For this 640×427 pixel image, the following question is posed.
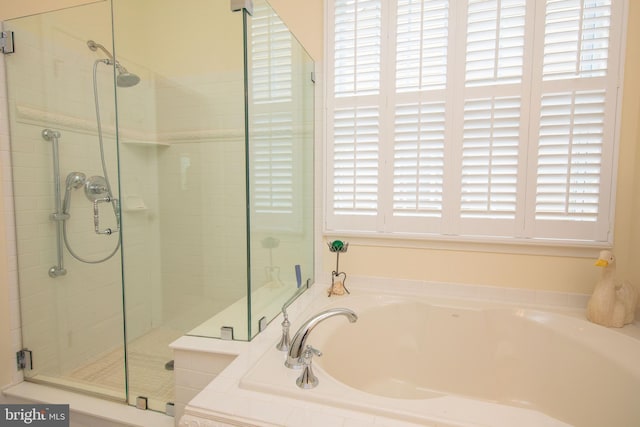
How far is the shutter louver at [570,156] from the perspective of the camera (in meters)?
1.58

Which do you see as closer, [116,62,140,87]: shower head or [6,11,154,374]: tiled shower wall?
[6,11,154,374]: tiled shower wall

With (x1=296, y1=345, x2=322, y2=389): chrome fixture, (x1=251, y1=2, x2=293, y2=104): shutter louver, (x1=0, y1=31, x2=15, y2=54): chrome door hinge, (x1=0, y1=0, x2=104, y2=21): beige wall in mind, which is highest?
(x1=0, y1=0, x2=104, y2=21): beige wall

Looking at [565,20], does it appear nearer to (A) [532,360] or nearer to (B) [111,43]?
(A) [532,360]

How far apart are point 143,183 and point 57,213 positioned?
464 millimetres

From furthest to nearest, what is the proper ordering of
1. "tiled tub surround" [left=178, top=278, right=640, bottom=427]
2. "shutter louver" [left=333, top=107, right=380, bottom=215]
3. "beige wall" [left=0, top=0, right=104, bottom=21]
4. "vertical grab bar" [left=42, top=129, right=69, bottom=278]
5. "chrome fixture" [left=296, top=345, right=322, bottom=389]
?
"beige wall" [left=0, top=0, right=104, bottom=21], "shutter louver" [left=333, top=107, right=380, bottom=215], "vertical grab bar" [left=42, top=129, right=69, bottom=278], "chrome fixture" [left=296, top=345, right=322, bottom=389], "tiled tub surround" [left=178, top=278, right=640, bottom=427]

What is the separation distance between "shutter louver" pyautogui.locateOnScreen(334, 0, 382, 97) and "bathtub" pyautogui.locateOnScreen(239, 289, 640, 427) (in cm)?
121

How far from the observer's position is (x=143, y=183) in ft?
6.79

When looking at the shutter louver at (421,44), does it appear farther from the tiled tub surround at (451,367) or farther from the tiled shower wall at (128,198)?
the tiled tub surround at (451,367)

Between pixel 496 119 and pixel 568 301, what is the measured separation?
1.01 metres

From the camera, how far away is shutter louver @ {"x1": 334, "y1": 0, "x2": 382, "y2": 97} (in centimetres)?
186

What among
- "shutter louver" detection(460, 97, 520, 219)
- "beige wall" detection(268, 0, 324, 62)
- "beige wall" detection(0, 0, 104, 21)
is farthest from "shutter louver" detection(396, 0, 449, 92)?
"beige wall" detection(0, 0, 104, 21)

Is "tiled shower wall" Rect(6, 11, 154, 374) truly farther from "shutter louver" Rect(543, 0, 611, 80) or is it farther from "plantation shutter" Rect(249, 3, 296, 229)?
"shutter louver" Rect(543, 0, 611, 80)

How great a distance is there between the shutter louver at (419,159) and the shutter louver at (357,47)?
0.85ft

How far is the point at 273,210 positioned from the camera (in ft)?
5.18
